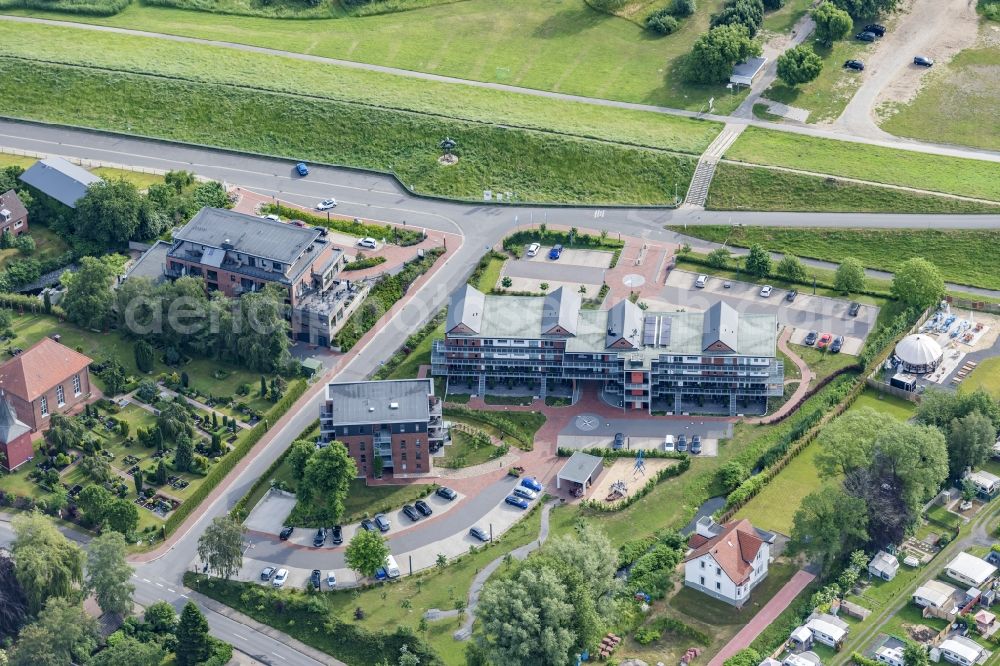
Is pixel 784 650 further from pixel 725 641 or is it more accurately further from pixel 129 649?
pixel 129 649

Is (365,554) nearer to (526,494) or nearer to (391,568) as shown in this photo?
(391,568)

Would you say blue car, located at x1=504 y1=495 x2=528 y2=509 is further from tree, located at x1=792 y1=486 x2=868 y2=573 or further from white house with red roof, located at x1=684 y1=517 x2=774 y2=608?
tree, located at x1=792 y1=486 x2=868 y2=573

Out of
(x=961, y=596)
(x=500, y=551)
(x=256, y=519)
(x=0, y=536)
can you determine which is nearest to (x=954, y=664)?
(x=961, y=596)

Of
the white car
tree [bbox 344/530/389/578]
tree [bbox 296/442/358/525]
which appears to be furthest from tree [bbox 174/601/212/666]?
tree [bbox 296/442/358/525]

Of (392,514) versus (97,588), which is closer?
(97,588)

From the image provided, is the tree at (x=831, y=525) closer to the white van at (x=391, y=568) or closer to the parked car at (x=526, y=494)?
the parked car at (x=526, y=494)
